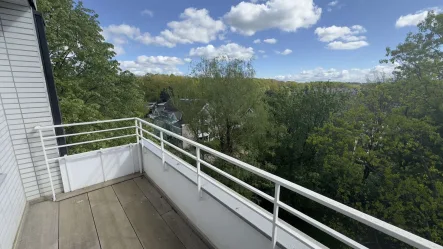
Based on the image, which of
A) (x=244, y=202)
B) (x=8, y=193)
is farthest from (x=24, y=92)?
(x=244, y=202)

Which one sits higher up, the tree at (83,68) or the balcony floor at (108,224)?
the tree at (83,68)

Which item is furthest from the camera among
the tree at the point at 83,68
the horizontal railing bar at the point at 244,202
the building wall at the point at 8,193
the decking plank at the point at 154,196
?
the tree at the point at 83,68

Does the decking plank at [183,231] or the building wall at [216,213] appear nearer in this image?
the building wall at [216,213]

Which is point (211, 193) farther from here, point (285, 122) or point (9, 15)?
point (285, 122)

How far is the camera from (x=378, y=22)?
28.5ft

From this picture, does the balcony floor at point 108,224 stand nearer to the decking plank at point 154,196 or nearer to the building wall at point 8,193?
the decking plank at point 154,196

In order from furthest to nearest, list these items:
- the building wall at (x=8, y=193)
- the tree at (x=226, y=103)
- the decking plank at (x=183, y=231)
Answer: the tree at (x=226, y=103) < the decking plank at (x=183, y=231) < the building wall at (x=8, y=193)

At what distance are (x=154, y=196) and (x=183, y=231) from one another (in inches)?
31.5

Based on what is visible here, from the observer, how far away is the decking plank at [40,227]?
1897 millimetres

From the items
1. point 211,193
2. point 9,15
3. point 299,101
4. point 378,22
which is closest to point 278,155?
point 299,101

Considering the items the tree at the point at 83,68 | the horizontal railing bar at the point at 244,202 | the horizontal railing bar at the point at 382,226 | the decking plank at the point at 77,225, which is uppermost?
the tree at the point at 83,68

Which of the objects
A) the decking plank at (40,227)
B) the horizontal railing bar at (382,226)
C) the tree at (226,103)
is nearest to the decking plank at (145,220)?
the decking plank at (40,227)

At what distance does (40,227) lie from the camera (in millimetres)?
2113

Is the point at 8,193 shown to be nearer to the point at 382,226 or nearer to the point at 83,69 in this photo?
the point at 382,226
